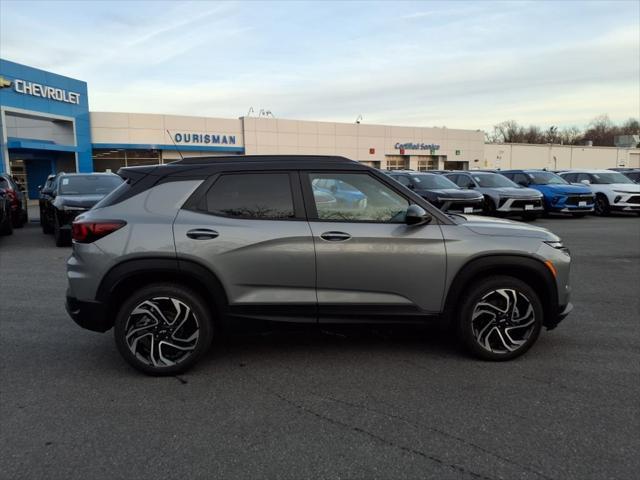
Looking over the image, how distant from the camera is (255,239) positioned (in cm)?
379

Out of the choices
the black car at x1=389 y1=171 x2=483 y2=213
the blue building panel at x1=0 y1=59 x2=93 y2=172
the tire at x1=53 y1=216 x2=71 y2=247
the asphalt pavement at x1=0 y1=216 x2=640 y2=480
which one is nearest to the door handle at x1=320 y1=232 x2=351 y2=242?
the asphalt pavement at x1=0 y1=216 x2=640 y2=480

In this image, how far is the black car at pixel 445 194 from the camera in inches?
564

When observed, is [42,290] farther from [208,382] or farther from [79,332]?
[208,382]

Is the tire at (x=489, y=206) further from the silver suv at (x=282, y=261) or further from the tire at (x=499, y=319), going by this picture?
the tire at (x=499, y=319)

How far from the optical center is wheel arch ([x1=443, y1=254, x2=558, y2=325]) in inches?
155

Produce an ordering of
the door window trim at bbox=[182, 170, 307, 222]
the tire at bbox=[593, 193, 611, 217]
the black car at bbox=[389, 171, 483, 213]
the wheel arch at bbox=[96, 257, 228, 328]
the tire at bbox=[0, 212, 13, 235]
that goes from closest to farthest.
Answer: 1. the wheel arch at bbox=[96, 257, 228, 328]
2. the door window trim at bbox=[182, 170, 307, 222]
3. the tire at bbox=[0, 212, 13, 235]
4. the black car at bbox=[389, 171, 483, 213]
5. the tire at bbox=[593, 193, 611, 217]

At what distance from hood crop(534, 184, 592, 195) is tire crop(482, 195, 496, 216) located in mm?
2815

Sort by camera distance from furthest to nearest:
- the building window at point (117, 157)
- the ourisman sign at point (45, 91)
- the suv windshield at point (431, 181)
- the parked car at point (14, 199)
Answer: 1. the building window at point (117, 157)
2. the ourisman sign at point (45, 91)
3. the suv windshield at point (431, 181)
4. the parked car at point (14, 199)

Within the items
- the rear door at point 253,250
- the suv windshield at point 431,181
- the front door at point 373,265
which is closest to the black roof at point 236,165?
the rear door at point 253,250

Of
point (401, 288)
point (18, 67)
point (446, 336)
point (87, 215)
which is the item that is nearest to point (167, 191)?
point (87, 215)

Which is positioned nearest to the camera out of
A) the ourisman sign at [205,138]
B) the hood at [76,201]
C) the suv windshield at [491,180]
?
the hood at [76,201]

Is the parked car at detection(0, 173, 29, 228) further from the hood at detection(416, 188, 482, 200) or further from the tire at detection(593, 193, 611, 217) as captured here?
the tire at detection(593, 193, 611, 217)

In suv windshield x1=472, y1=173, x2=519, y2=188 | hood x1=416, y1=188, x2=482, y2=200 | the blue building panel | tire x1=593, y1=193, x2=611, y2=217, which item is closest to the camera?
hood x1=416, y1=188, x2=482, y2=200

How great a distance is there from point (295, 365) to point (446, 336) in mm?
1632
